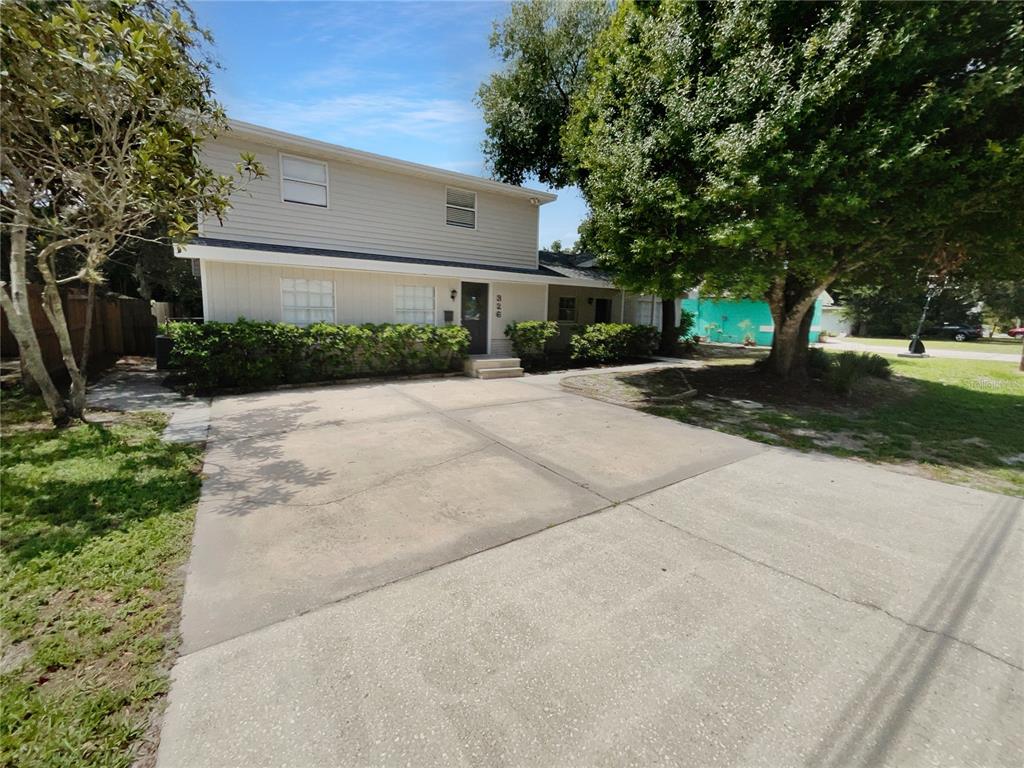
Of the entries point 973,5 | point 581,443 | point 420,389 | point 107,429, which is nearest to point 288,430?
point 107,429

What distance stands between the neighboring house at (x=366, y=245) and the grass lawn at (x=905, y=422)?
6.08 m

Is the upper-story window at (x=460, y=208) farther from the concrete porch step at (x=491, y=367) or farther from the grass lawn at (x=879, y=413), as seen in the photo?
the grass lawn at (x=879, y=413)

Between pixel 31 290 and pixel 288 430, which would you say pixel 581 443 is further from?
pixel 31 290

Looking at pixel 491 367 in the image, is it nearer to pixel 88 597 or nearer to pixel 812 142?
pixel 812 142

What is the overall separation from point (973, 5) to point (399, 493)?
9109mm

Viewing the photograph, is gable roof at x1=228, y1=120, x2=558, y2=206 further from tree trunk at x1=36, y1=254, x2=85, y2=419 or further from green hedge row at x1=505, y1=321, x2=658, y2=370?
tree trunk at x1=36, y1=254, x2=85, y2=419

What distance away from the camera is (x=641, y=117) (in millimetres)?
7926

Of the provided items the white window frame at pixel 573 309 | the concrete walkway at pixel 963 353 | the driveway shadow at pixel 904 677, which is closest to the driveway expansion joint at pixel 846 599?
the driveway shadow at pixel 904 677

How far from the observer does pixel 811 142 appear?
621 cm

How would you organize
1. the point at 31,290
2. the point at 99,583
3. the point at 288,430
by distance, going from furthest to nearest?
the point at 31,290 → the point at 288,430 → the point at 99,583

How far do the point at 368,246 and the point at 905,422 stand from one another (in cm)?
1176

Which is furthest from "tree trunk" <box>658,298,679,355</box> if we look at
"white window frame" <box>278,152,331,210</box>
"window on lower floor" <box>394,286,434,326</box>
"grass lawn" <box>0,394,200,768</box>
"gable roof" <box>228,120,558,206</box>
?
"grass lawn" <box>0,394,200,768</box>

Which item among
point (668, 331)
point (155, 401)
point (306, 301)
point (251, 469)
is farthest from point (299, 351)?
point (668, 331)

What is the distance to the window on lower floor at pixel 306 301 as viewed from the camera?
9.75 meters
